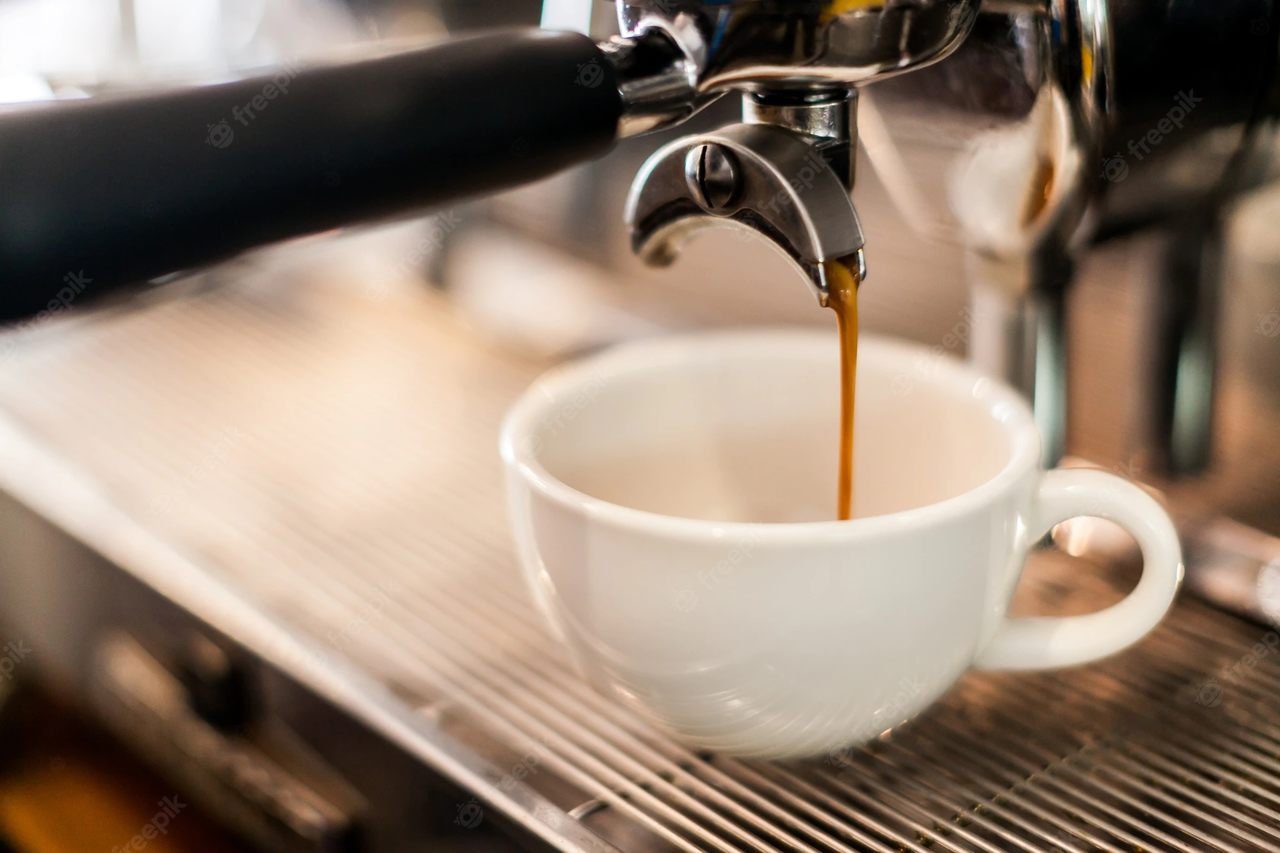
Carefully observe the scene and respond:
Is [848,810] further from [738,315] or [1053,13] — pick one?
[738,315]

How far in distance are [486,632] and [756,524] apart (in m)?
0.14

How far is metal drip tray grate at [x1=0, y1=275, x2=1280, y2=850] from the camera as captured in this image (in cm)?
34

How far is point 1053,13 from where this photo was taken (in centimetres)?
32

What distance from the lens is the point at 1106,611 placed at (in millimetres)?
342

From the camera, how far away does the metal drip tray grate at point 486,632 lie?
0.34 meters

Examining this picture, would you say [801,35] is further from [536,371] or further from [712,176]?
[536,371]

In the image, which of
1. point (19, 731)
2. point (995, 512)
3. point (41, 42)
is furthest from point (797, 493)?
point (41, 42)

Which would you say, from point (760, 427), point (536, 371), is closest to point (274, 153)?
point (760, 427)

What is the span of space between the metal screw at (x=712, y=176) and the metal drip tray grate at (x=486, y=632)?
0.16 metres

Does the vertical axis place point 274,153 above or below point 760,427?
above

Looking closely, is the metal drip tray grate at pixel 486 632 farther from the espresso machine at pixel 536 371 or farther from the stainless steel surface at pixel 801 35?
the stainless steel surface at pixel 801 35

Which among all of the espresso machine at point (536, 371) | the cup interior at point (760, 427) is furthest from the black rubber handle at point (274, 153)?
the cup interior at point (760, 427)

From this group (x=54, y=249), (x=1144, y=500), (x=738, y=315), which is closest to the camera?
(x=54, y=249)

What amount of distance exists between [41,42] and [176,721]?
1.90ft
